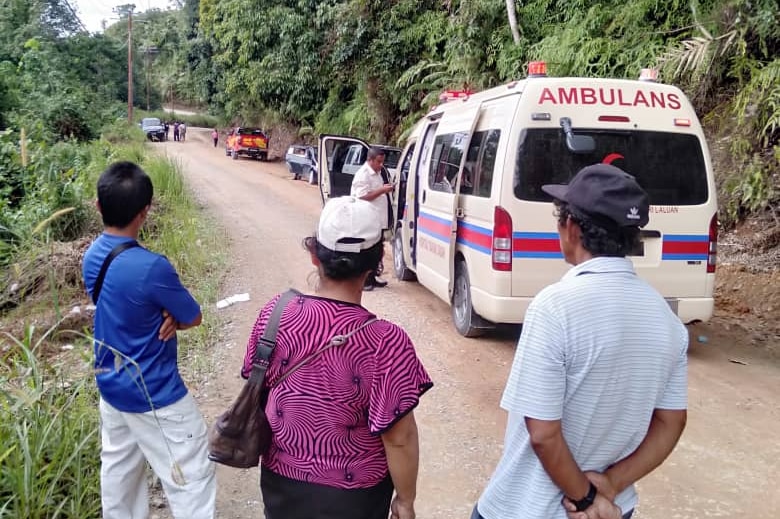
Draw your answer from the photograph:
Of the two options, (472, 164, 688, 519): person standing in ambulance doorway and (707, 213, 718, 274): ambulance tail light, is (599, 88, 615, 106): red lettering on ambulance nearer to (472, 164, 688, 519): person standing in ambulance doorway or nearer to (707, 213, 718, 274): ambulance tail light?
(707, 213, 718, 274): ambulance tail light

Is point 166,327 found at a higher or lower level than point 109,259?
lower

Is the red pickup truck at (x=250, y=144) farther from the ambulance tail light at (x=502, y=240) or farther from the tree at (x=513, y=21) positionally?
the ambulance tail light at (x=502, y=240)

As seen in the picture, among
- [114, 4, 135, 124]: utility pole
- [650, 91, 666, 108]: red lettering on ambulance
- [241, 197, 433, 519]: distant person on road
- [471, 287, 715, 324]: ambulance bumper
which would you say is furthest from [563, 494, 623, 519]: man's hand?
[114, 4, 135, 124]: utility pole

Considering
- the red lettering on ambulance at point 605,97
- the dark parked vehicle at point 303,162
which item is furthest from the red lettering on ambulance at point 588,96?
the dark parked vehicle at point 303,162

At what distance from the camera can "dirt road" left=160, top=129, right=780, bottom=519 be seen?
363 cm

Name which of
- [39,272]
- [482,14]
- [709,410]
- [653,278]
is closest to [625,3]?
[482,14]

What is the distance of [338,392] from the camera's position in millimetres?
1893

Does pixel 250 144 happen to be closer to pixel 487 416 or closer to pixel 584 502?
pixel 487 416

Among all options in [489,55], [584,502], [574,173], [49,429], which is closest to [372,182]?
[574,173]

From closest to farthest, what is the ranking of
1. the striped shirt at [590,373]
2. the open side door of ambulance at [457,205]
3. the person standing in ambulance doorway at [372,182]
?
the striped shirt at [590,373], the open side door of ambulance at [457,205], the person standing in ambulance doorway at [372,182]

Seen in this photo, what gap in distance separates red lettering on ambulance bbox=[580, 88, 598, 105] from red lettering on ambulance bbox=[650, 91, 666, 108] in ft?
1.62

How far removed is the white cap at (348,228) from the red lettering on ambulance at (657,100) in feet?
13.6

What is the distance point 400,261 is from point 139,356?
20.1 ft

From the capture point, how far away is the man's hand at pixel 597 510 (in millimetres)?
1762
